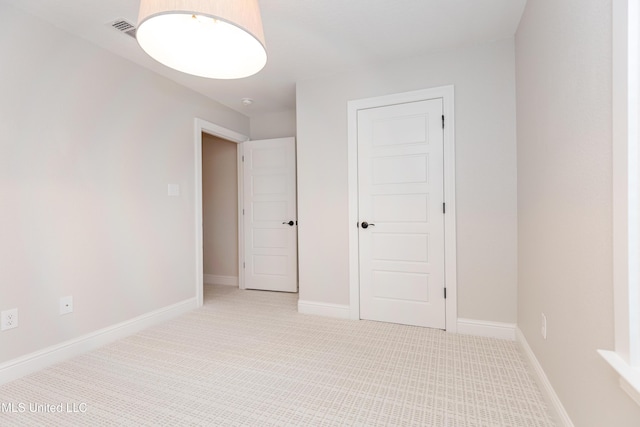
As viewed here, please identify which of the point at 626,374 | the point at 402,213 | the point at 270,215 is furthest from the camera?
the point at 270,215

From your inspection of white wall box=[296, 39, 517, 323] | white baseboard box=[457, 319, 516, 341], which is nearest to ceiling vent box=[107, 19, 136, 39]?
white wall box=[296, 39, 517, 323]

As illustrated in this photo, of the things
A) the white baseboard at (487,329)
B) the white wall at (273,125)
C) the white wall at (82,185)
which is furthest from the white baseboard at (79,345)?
the white baseboard at (487,329)

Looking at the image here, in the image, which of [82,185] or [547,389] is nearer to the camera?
[547,389]

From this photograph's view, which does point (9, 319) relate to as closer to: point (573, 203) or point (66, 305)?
point (66, 305)

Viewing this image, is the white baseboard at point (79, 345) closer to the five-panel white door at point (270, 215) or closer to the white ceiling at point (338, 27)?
the five-panel white door at point (270, 215)

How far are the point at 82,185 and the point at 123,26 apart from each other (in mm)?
1224

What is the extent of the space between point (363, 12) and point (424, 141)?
45.4 inches

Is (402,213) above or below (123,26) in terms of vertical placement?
below

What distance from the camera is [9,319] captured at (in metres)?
1.92

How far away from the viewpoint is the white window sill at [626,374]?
2.68 ft

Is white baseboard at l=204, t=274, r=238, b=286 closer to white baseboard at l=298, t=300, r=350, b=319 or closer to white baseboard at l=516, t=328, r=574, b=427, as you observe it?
white baseboard at l=298, t=300, r=350, b=319

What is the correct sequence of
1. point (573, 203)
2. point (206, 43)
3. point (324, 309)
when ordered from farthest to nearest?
point (324, 309), point (206, 43), point (573, 203)

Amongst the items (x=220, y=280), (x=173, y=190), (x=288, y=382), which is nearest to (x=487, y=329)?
(x=288, y=382)

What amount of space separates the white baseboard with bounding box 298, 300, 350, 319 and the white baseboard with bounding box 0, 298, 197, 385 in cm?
130
